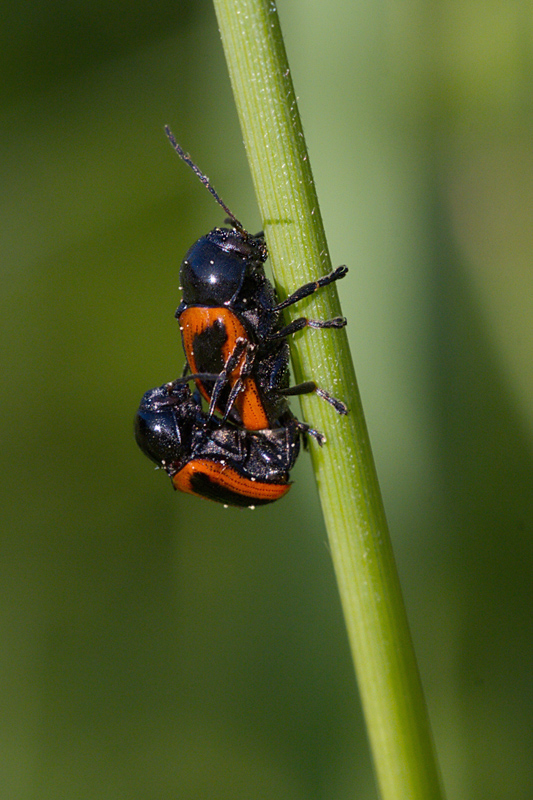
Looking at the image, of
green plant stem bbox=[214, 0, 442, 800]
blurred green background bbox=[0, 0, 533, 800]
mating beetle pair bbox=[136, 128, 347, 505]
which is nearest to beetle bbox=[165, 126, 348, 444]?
mating beetle pair bbox=[136, 128, 347, 505]

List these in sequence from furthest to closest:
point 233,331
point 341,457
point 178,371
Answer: point 178,371 < point 233,331 < point 341,457

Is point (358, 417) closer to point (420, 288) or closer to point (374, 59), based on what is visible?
point (420, 288)

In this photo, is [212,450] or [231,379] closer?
[231,379]

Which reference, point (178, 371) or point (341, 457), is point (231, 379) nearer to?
point (341, 457)

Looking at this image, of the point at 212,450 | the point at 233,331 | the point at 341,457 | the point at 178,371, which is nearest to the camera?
the point at 341,457

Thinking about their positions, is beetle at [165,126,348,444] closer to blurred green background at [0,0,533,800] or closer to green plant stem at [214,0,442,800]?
blurred green background at [0,0,533,800]

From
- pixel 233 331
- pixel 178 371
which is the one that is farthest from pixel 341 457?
pixel 178 371

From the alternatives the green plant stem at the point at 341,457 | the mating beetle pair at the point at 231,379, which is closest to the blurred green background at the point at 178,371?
the mating beetle pair at the point at 231,379

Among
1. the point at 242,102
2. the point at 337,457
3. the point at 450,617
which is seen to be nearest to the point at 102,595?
the point at 450,617
